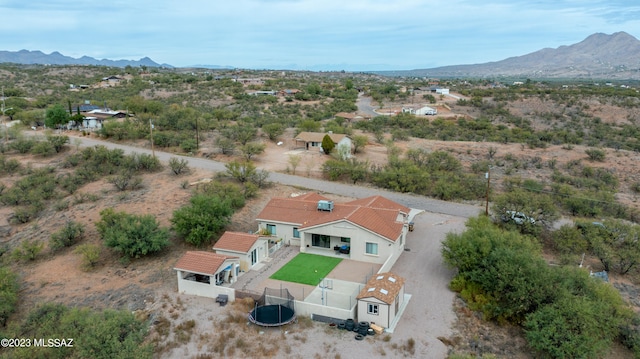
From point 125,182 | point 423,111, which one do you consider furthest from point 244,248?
point 423,111

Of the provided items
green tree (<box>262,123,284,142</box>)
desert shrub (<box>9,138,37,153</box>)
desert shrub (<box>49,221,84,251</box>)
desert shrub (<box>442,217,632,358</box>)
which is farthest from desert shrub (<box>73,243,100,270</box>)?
green tree (<box>262,123,284,142</box>)

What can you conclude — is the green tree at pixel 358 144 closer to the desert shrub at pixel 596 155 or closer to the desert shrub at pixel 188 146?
the desert shrub at pixel 188 146

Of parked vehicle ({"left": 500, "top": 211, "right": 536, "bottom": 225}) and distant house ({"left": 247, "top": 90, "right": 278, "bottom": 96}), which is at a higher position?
distant house ({"left": 247, "top": 90, "right": 278, "bottom": 96})

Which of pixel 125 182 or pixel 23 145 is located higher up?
pixel 23 145

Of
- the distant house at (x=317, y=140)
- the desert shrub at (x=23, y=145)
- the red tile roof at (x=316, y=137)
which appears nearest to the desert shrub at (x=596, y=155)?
the distant house at (x=317, y=140)

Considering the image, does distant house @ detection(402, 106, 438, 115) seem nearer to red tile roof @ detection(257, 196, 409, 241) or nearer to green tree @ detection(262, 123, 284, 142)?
green tree @ detection(262, 123, 284, 142)

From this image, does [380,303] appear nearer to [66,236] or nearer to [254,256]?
[254,256]
